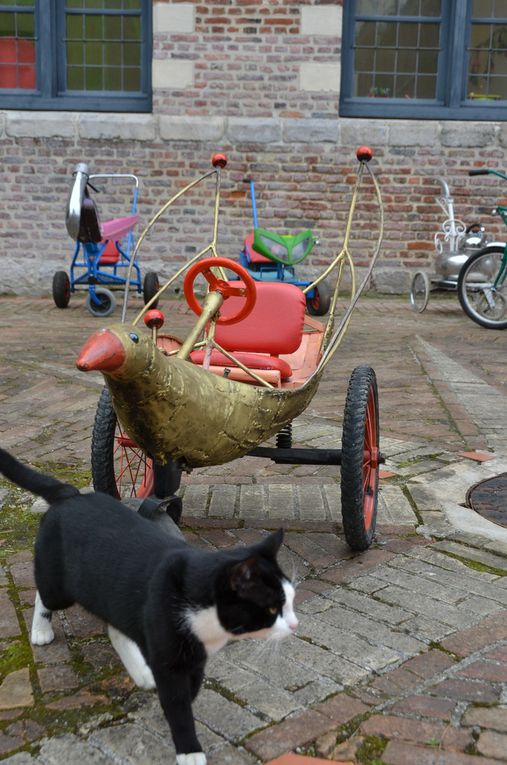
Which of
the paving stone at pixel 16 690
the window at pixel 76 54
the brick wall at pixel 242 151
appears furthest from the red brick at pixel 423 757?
the window at pixel 76 54

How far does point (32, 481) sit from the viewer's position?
8.29 feet

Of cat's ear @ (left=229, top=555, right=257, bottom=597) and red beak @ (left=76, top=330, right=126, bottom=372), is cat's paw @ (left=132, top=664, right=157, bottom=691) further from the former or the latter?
red beak @ (left=76, top=330, right=126, bottom=372)

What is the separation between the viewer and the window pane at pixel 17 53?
35.1ft

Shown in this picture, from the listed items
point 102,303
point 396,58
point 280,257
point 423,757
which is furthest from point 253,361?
point 396,58

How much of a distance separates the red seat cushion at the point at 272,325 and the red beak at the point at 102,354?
1.68 metres

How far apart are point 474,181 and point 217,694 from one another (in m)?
9.28

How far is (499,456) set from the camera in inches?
182

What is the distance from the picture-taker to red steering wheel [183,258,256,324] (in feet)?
10.1

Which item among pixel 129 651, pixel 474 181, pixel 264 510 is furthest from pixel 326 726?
pixel 474 181

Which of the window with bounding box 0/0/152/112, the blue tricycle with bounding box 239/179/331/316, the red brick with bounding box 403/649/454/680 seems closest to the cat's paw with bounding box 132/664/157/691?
the red brick with bounding box 403/649/454/680

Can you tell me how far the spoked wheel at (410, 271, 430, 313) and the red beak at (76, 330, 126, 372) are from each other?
7.74 metres

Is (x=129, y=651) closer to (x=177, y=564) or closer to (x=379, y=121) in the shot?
(x=177, y=564)

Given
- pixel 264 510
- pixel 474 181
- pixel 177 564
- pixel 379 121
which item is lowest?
pixel 264 510

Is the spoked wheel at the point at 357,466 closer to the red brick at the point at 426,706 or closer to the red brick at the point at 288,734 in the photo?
the red brick at the point at 426,706
